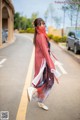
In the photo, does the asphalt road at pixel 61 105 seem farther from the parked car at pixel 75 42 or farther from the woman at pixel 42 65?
the parked car at pixel 75 42

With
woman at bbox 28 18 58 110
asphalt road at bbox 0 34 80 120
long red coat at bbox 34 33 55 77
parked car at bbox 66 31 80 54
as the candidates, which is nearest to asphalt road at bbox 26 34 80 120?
asphalt road at bbox 0 34 80 120

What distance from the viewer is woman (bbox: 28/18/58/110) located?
21.1 feet

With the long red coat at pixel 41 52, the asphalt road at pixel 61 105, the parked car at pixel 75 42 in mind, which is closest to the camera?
the asphalt road at pixel 61 105

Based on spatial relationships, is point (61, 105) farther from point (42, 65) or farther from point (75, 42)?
point (75, 42)

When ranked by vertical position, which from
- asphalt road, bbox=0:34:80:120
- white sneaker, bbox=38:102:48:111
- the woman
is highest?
the woman

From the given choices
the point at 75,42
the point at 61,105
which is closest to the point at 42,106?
the point at 61,105

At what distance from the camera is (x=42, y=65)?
654 centimetres

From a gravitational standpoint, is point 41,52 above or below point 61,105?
above

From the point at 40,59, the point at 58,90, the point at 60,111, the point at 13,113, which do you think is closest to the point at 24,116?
the point at 13,113

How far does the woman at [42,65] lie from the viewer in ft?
21.1

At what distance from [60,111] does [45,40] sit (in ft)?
4.65

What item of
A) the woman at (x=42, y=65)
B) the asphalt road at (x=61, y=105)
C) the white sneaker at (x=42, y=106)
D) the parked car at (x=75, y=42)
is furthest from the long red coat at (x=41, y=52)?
the parked car at (x=75, y=42)

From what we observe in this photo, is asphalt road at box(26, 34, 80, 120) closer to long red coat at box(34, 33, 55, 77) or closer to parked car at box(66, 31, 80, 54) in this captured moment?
long red coat at box(34, 33, 55, 77)

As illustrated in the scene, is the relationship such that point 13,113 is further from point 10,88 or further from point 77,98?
point 10,88
